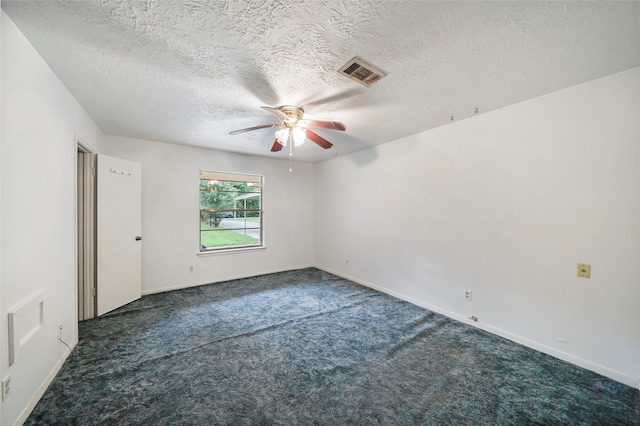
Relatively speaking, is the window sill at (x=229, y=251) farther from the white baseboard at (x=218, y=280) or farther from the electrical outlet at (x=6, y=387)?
the electrical outlet at (x=6, y=387)

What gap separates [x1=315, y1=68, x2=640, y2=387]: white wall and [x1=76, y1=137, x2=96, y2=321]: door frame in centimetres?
403

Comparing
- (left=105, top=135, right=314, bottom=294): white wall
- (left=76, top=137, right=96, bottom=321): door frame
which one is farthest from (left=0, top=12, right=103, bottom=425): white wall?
(left=105, top=135, right=314, bottom=294): white wall

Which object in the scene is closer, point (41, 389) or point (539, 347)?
point (41, 389)

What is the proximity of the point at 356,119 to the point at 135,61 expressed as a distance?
2.11 metres

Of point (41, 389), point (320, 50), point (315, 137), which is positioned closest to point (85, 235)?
point (41, 389)

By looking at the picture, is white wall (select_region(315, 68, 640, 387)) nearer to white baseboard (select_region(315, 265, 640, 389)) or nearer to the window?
white baseboard (select_region(315, 265, 640, 389))

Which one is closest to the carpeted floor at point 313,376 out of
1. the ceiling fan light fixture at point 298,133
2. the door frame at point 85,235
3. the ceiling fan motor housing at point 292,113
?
the door frame at point 85,235

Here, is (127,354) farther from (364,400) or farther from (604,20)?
(604,20)

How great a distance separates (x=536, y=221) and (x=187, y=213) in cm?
475

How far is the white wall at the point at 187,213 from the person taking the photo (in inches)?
153

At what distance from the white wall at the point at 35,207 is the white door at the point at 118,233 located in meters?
0.84

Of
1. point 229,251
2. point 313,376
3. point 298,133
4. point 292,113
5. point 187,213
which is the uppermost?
point 292,113

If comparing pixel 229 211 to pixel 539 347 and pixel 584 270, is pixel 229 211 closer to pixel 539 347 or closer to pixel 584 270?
pixel 539 347

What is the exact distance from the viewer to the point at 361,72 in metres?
1.93
